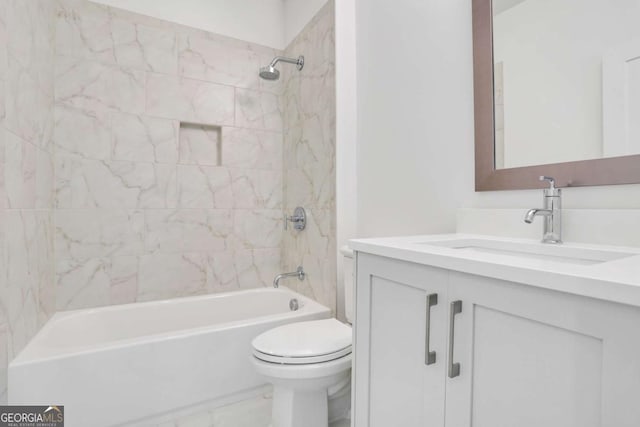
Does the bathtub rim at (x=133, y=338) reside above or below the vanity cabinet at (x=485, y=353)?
below

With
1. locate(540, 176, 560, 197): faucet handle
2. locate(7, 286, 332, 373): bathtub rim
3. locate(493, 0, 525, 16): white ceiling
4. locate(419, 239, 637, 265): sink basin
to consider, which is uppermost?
locate(493, 0, 525, 16): white ceiling

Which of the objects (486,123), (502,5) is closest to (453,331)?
(486,123)

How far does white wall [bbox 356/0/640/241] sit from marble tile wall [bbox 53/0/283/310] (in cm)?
126

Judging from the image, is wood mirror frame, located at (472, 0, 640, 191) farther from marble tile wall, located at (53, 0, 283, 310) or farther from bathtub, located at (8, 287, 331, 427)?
marble tile wall, located at (53, 0, 283, 310)

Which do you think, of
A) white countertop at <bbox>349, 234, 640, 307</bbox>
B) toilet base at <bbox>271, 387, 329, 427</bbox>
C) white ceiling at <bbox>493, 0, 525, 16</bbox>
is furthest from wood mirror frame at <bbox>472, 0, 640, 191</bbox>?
toilet base at <bbox>271, 387, 329, 427</bbox>

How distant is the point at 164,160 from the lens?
2.21 metres

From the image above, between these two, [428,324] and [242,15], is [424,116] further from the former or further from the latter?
[242,15]

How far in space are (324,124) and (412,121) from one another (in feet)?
2.45

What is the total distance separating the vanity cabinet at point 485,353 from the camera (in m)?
0.49

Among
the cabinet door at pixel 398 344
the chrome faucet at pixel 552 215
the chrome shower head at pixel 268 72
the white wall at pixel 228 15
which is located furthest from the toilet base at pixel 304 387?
the white wall at pixel 228 15

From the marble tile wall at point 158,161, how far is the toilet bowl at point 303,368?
1.08 metres

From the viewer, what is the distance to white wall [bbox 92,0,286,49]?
218 centimetres

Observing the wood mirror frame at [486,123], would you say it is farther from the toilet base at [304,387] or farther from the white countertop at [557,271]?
the toilet base at [304,387]

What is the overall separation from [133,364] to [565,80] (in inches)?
79.9
